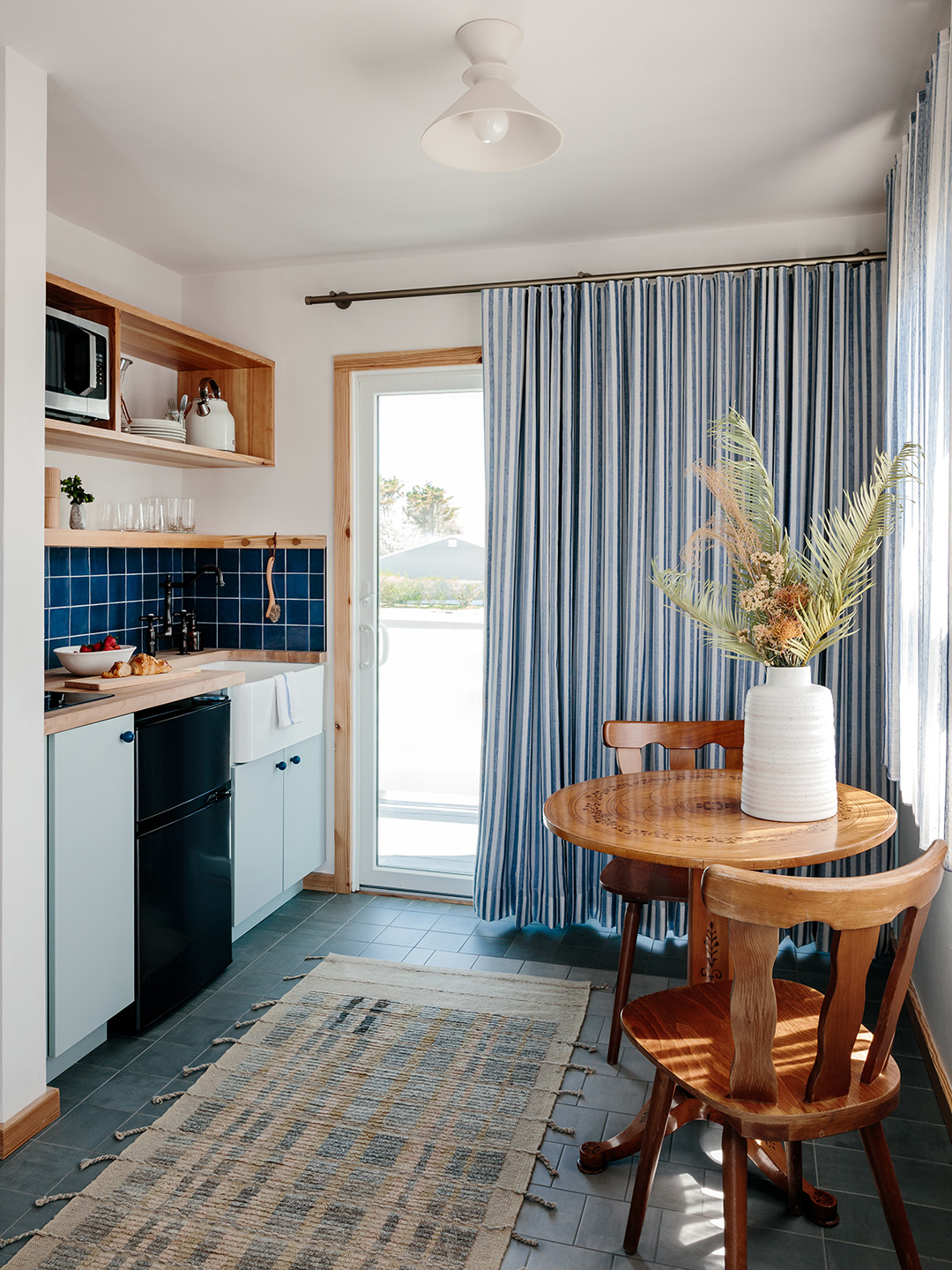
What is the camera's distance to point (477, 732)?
3.76 m

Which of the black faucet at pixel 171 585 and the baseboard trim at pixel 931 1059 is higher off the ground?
the black faucet at pixel 171 585

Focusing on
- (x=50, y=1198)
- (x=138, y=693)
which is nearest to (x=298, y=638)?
(x=138, y=693)

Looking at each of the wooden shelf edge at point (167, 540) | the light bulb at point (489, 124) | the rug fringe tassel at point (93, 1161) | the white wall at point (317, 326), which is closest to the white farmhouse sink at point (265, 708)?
the white wall at point (317, 326)

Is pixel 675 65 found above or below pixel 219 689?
above

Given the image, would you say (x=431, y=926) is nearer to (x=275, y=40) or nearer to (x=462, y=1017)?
(x=462, y=1017)

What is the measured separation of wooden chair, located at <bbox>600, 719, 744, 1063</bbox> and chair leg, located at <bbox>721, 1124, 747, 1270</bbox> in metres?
0.88

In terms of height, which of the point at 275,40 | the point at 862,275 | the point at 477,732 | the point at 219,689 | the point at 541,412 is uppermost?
the point at 275,40

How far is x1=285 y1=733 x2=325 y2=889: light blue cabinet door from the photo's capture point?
3.60 m

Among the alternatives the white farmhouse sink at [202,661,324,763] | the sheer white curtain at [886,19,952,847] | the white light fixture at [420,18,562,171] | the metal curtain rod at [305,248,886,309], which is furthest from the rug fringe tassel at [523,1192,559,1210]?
the metal curtain rod at [305,248,886,309]

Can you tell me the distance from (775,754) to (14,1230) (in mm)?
1933

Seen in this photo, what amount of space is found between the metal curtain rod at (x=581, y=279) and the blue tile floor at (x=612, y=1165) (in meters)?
2.43

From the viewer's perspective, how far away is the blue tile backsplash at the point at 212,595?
138 inches

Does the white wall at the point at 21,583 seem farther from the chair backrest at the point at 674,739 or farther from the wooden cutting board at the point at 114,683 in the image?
the chair backrest at the point at 674,739

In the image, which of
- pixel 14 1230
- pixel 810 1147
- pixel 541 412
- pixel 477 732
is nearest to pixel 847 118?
pixel 541 412
